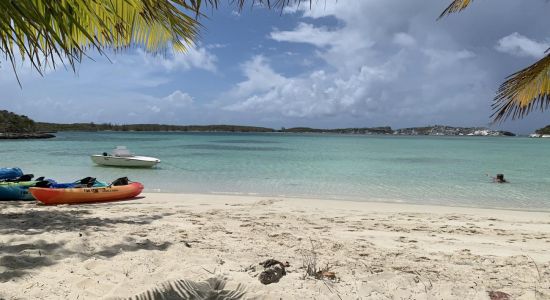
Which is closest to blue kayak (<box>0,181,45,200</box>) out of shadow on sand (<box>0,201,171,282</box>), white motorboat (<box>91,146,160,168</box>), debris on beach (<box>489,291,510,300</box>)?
shadow on sand (<box>0,201,171,282</box>)

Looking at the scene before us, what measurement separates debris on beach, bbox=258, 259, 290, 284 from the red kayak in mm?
5960

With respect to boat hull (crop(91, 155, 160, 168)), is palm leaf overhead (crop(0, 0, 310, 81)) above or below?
above

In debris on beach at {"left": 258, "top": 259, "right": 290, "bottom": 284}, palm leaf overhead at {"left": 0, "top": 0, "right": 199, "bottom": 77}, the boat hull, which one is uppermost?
palm leaf overhead at {"left": 0, "top": 0, "right": 199, "bottom": 77}

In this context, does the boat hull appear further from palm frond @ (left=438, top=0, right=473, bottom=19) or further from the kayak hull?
palm frond @ (left=438, top=0, right=473, bottom=19)

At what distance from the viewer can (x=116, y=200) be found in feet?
29.9

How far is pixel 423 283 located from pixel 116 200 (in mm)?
7545

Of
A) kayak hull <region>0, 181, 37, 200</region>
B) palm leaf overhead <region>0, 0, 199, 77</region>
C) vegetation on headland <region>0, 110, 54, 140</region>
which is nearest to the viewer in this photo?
palm leaf overhead <region>0, 0, 199, 77</region>

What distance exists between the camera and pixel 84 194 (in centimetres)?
836

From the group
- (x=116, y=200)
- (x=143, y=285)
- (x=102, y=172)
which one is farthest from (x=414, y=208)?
(x=102, y=172)

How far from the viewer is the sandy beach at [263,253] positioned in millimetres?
3174

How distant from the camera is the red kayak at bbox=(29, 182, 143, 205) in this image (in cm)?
787

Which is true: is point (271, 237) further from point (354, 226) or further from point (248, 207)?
point (248, 207)

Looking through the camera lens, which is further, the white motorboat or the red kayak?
the white motorboat

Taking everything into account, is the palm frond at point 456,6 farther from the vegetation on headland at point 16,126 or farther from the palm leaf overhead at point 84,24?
the vegetation on headland at point 16,126
